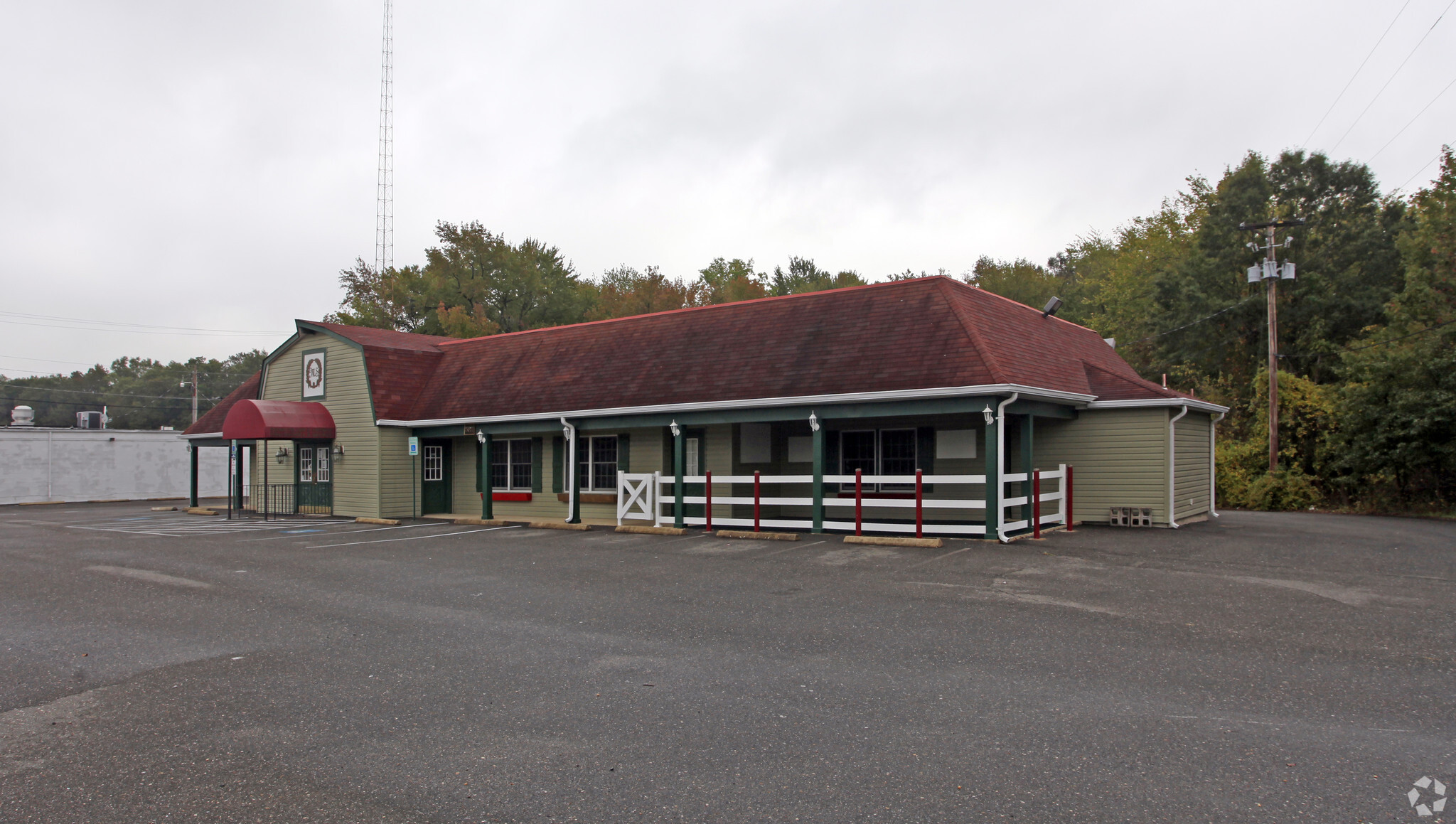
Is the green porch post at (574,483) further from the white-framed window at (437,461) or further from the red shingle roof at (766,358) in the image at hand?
the white-framed window at (437,461)

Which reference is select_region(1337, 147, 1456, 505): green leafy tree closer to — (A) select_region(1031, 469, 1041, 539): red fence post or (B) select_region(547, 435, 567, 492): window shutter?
(A) select_region(1031, 469, 1041, 539): red fence post

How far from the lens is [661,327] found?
2047 centimetres

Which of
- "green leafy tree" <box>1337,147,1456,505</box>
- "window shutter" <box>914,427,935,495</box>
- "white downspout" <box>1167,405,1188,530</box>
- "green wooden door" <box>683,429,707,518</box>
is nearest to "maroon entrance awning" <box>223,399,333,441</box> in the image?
"green wooden door" <box>683,429,707,518</box>

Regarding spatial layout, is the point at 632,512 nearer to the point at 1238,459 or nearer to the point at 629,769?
the point at 629,769

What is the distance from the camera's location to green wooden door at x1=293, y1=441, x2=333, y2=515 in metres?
22.9

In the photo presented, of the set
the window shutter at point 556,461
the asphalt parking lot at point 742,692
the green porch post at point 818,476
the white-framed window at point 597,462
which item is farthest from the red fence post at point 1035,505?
the window shutter at point 556,461

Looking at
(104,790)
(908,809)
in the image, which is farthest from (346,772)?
(908,809)

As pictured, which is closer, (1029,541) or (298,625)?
(298,625)

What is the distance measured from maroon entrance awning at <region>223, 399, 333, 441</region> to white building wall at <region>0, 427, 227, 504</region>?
18.2 m

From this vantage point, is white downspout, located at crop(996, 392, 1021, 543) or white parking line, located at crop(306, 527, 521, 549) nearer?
white downspout, located at crop(996, 392, 1021, 543)

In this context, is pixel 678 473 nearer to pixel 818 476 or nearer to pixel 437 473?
pixel 818 476

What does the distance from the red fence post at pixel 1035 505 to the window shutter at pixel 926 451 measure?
2592mm

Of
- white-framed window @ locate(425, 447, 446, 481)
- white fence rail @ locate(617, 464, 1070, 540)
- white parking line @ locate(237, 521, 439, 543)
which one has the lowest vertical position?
white parking line @ locate(237, 521, 439, 543)

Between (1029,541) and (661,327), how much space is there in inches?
398
